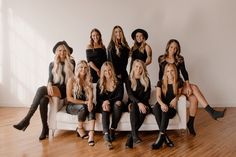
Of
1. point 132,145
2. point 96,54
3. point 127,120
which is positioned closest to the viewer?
point 132,145

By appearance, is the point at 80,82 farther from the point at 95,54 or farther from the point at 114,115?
the point at 95,54

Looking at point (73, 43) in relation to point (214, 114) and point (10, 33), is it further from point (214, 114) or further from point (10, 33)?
point (214, 114)

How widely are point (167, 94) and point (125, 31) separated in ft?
8.67

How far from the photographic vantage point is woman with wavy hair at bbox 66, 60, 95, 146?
488 centimetres

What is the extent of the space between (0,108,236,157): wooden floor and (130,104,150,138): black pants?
0.64ft

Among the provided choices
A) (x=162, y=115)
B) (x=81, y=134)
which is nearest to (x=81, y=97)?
(x=81, y=134)

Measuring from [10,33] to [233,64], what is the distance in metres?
4.67

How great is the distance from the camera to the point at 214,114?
16.7 feet

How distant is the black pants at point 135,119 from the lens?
4668 mm

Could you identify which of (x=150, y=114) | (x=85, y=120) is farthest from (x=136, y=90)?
(x=85, y=120)

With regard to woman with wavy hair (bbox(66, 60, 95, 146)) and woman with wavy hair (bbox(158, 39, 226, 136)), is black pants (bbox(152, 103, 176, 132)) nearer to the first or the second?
woman with wavy hair (bbox(158, 39, 226, 136))

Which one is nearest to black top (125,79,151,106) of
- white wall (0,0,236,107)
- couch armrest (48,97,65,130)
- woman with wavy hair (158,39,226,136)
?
woman with wavy hair (158,39,226,136)

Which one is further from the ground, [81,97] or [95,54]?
[95,54]

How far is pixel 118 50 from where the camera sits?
18.9 ft
